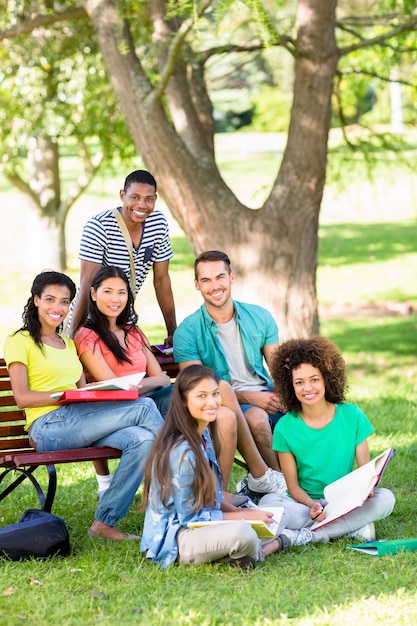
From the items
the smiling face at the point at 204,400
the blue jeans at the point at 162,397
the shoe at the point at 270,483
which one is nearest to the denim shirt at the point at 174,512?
the smiling face at the point at 204,400

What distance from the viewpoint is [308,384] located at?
510 centimetres

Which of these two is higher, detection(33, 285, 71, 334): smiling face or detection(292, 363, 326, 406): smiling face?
detection(33, 285, 71, 334): smiling face

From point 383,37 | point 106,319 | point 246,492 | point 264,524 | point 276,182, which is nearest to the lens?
point 264,524

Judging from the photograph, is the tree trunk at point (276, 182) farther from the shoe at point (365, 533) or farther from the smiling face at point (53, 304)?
the shoe at point (365, 533)

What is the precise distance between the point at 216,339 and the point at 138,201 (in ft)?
2.77

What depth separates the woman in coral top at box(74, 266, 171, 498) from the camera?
17.0ft

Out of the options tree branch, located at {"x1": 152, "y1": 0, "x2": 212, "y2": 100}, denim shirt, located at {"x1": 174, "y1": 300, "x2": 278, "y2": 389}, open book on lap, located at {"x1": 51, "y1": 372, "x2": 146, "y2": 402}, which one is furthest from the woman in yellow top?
tree branch, located at {"x1": 152, "y1": 0, "x2": 212, "y2": 100}

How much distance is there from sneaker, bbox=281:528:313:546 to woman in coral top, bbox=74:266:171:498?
1015 mm

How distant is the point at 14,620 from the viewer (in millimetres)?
3920

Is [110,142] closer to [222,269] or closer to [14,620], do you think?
[222,269]

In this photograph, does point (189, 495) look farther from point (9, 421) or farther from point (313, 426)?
point (9, 421)

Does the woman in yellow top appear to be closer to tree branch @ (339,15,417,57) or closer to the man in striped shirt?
the man in striped shirt

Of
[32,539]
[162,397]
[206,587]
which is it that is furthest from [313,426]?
[32,539]

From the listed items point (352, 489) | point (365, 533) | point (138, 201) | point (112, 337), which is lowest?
point (365, 533)
